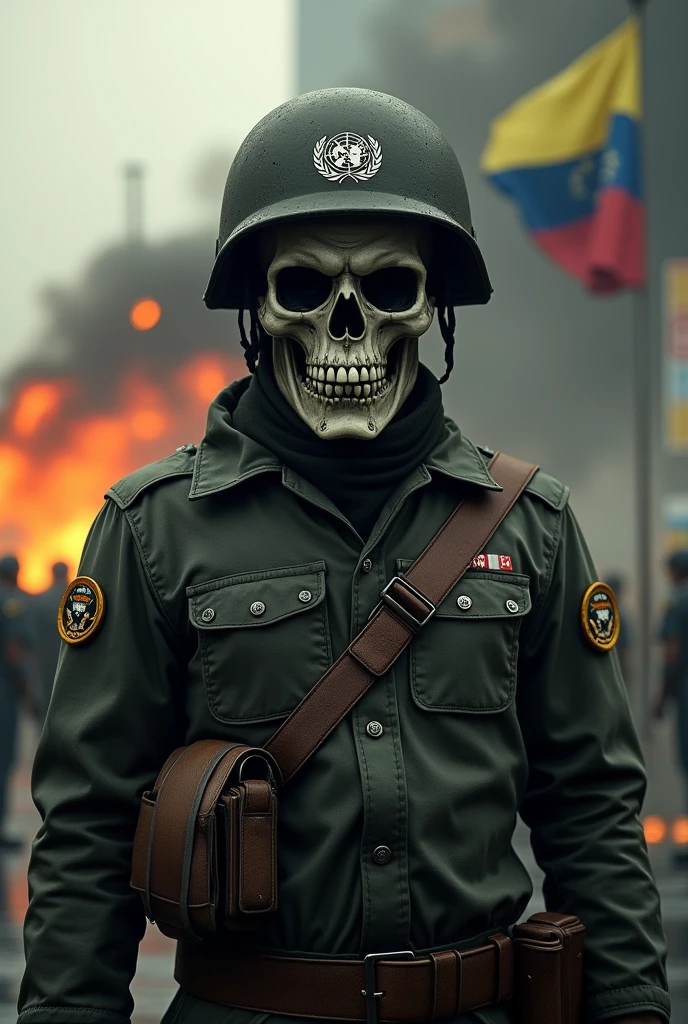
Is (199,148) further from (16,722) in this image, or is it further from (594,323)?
(16,722)

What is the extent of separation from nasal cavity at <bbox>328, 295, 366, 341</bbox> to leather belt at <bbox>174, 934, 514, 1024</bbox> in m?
0.97

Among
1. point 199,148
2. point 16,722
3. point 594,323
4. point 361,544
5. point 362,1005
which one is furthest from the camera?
point 594,323

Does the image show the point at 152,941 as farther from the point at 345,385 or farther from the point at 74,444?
the point at 74,444

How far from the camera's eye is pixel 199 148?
1391cm

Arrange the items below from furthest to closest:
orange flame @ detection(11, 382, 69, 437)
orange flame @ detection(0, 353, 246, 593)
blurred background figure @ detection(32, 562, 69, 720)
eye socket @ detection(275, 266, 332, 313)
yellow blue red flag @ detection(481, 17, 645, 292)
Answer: orange flame @ detection(11, 382, 69, 437)
orange flame @ detection(0, 353, 246, 593)
yellow blue red flag @ detection(481, 17, 645, 292)
blurred background figure @ detection(32, 562, 69, 720)
eye socket @ detection(275, 266, 332, 313)

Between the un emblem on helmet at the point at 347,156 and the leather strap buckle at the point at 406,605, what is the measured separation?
2.26ft

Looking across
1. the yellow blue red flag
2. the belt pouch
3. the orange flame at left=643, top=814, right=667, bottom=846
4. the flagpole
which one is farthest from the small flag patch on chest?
the yellow blue red flag

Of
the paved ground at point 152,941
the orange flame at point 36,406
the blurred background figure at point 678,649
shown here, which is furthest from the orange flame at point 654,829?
the orange flame at point 36,406

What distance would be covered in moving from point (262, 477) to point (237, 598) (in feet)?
0.76

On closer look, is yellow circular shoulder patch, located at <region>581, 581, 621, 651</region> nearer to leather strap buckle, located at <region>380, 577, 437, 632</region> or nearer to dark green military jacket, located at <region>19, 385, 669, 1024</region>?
dark green military jacket, located at <region>19, 385, 669, 1024</region>

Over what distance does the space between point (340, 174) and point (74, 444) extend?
1201 cm

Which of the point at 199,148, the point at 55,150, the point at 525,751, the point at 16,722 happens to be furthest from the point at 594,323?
the point at 525,751

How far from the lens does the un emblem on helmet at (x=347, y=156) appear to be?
7.95ft

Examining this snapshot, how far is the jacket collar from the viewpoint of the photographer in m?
2.36
